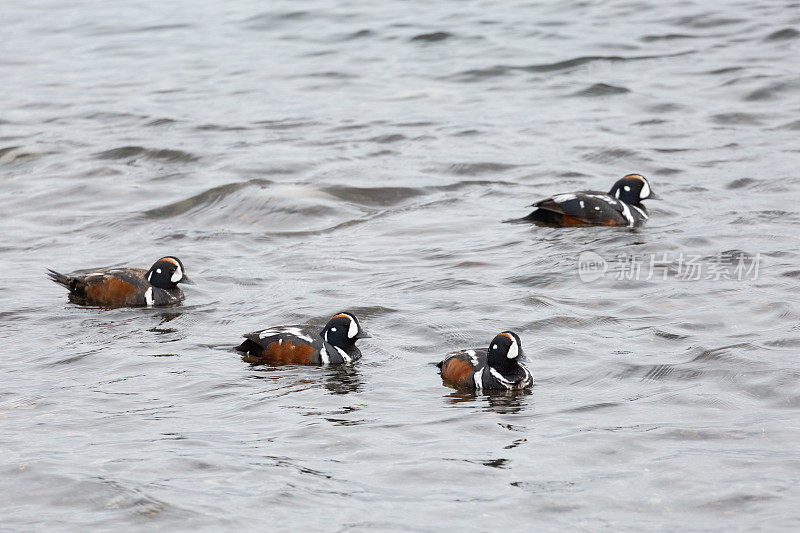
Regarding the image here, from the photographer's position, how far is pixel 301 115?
65.3 feet

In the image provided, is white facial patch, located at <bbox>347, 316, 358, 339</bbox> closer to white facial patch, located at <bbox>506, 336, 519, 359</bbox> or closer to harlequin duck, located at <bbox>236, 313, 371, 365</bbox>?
harlequin duck, located at <bbox>236, 313, 371, 365</bbox>

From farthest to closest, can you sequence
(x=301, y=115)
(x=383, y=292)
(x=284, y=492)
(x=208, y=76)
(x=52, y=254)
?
(x=208, y=76), (x=301, y=115), (x=52, y=254), (x=383, y=292), (x=284, y=492)

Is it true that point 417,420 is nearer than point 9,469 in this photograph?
No

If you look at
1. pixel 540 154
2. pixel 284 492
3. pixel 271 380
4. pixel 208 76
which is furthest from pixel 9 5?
pixel 284 492

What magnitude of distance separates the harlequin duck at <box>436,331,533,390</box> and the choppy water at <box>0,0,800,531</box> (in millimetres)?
151

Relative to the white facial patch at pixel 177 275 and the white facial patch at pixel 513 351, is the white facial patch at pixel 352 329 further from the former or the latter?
the white facial patch at pixel 177 275

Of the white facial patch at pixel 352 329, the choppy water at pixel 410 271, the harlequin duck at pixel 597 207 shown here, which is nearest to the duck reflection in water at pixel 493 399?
the choppy water at pixel 410 271

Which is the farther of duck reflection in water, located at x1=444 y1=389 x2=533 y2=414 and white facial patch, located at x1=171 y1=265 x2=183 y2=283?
white facial patch, located at x1=171 y1=265 x2=183 y2=283

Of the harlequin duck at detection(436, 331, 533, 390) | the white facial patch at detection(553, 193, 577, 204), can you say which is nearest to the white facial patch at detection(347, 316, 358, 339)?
the harlequin duck at detection(436, 331, 533, 390)

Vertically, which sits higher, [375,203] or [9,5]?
[9,5]

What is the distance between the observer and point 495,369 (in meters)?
9.10

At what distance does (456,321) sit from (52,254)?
5.24 meters

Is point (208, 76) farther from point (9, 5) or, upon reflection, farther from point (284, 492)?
point (284, 492)

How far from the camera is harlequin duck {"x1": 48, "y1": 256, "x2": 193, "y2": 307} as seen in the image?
11531mm
